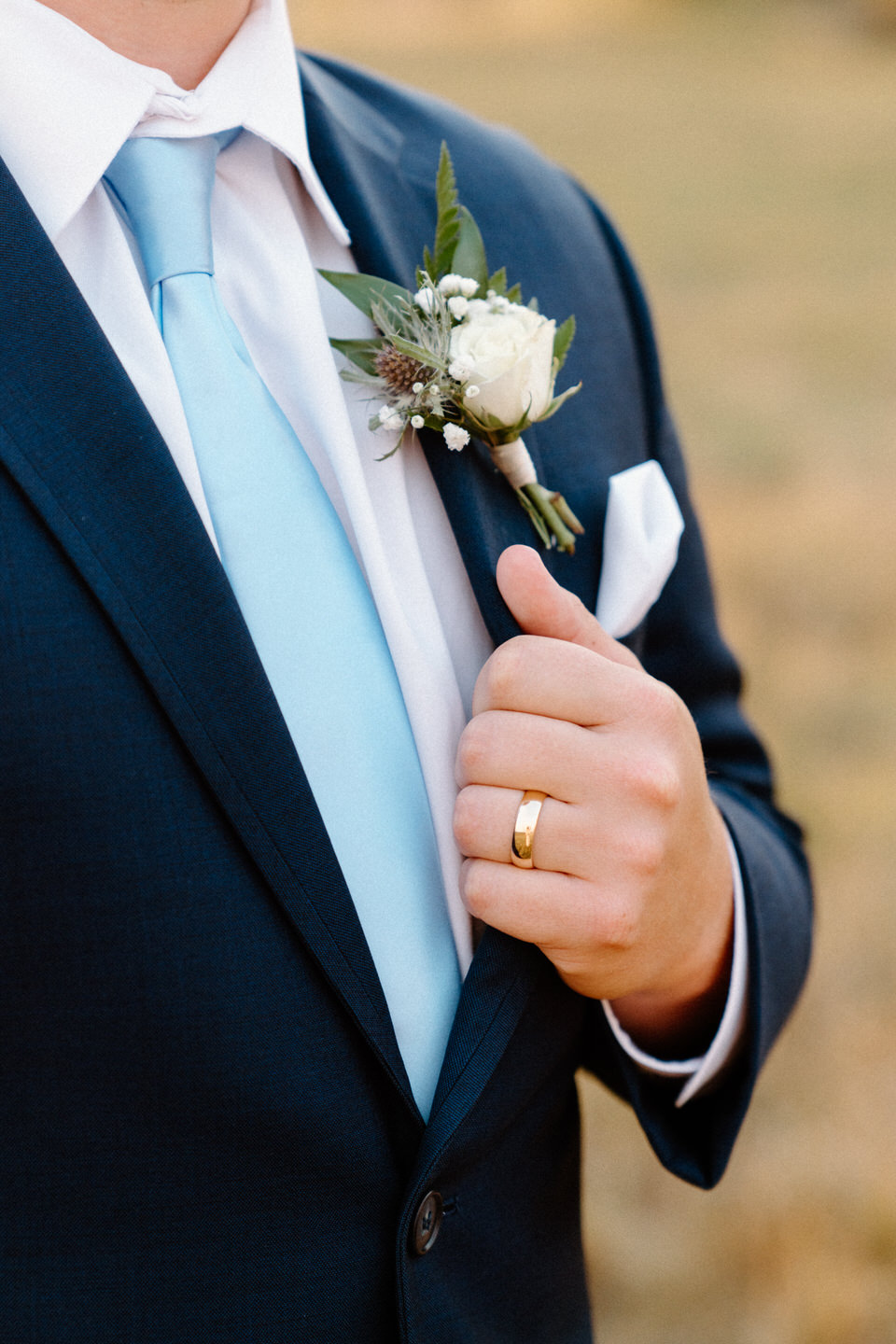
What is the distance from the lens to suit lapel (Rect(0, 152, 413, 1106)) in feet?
3.05

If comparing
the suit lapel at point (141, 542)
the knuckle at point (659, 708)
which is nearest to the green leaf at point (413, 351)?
the suit lapel at point (141, 542)

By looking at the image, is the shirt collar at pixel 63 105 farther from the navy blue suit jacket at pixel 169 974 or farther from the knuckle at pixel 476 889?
the knuckle at pixel 476 889

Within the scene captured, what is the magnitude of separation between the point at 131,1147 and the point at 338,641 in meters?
0.47

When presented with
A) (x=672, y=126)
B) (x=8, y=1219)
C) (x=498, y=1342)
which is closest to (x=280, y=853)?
(x=8, y=1219)

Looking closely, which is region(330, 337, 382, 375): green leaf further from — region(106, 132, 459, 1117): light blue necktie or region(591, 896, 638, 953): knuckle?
region(591, 896, 638, 953): knuckle

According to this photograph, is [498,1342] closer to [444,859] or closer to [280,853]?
[444,859]

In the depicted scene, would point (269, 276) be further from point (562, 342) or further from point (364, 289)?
point (562, 342)

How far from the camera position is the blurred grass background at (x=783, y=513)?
2887 mm

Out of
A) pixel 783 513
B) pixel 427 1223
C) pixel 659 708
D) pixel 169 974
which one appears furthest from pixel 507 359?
pixel 783 513

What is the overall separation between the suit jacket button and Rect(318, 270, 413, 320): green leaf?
861 mm

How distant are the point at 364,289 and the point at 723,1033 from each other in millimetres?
951

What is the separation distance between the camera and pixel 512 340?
116cm

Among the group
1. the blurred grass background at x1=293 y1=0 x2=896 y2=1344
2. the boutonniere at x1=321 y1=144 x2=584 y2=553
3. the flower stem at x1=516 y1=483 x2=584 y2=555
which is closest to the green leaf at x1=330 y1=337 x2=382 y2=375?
the boutonniere at x1=321 y1=144 x2=584 y2=553

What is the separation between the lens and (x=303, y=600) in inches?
43.0
